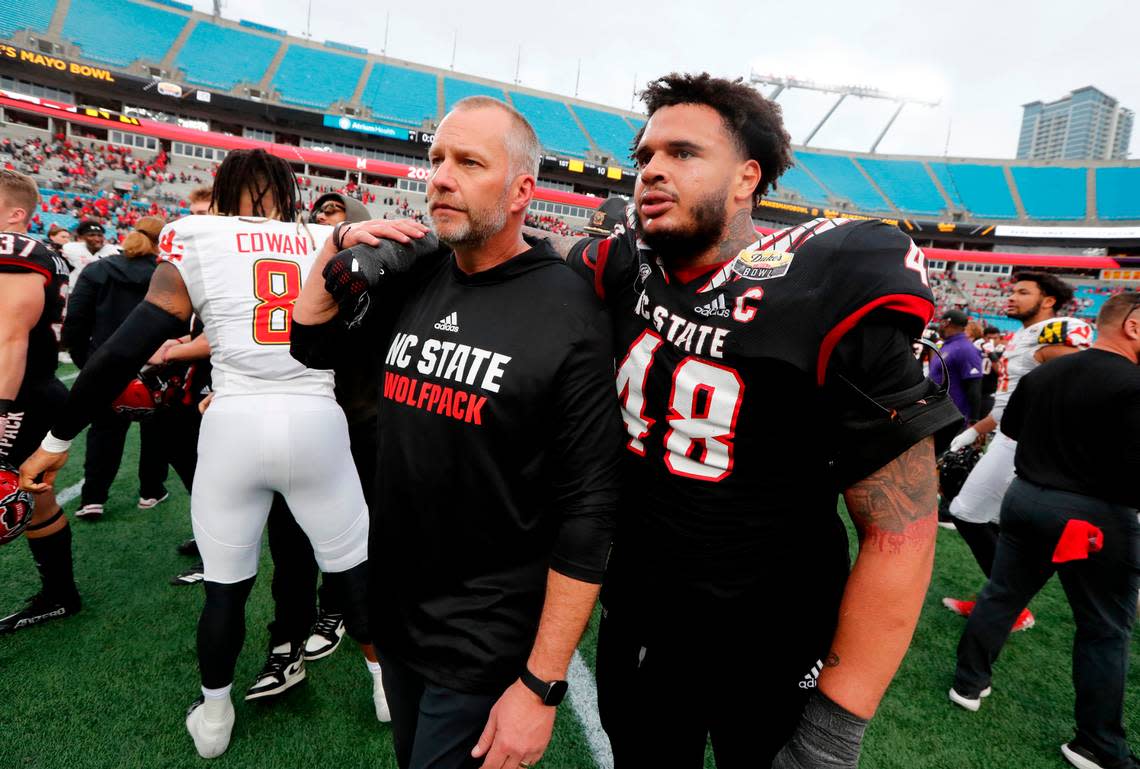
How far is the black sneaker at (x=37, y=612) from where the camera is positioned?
114 inches

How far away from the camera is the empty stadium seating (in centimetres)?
3769

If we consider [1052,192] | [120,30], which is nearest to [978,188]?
[1052,192]

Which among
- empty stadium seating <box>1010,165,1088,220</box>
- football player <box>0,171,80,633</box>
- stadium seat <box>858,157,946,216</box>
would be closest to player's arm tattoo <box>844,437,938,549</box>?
football player <box>0,171,80,633</box>

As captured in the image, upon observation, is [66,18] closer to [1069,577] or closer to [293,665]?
[293,665]

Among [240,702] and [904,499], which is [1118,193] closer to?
[904,499]

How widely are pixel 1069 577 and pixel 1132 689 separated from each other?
1.37 m

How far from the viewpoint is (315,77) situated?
35.7 m

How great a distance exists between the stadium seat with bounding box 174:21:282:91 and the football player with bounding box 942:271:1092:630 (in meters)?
39.1

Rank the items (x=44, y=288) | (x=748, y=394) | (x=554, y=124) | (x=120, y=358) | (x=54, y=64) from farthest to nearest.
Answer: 1. (x=554, y=124)
2. (x=54, y=64)
3. (x=44, y=288)
4. (x=120, y=358)
5. (x=748, y=394)

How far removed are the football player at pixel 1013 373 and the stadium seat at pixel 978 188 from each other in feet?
144

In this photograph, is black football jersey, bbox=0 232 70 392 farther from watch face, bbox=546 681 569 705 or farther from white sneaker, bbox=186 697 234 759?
watch face, bbox=546 681 569 705

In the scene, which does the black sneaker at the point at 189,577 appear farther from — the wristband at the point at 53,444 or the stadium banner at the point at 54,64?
the stadium banner at the point at 54,64

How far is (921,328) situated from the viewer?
3.71 ft

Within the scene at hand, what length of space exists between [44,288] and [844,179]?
4874 cm
